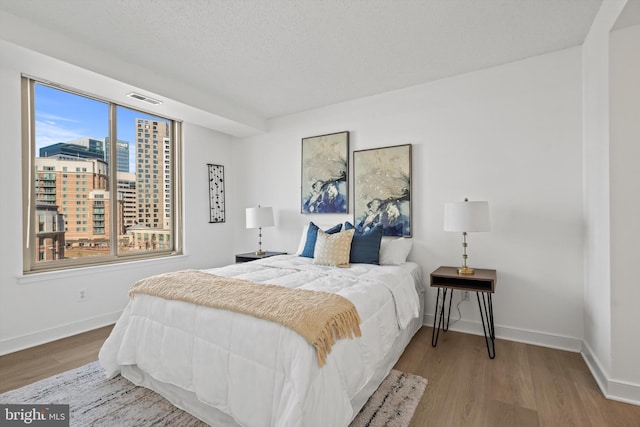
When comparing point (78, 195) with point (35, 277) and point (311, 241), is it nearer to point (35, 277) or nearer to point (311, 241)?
point (35, 277)

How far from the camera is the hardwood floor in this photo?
5.96ft

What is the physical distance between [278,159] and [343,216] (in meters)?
1.38

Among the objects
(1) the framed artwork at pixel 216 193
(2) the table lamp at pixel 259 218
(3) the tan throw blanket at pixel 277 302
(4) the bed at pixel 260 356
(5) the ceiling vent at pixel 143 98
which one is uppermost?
(5) the ceiling vent at pixel 143 98

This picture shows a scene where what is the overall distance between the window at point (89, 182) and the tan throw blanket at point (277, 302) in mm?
1627

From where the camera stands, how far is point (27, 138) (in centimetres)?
289

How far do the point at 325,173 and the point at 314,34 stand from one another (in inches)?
71.3

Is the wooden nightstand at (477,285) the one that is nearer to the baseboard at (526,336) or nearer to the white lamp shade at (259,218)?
the baseboard at (526,336)

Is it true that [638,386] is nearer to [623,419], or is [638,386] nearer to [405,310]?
[623,419]

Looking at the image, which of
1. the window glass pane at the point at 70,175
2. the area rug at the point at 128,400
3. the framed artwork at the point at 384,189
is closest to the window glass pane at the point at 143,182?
the window glass pane at the point at 70,175

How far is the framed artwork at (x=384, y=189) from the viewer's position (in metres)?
3.45

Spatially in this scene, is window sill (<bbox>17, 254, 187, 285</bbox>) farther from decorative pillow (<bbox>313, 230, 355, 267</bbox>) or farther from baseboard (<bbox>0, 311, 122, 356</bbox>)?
decorative pillow (<bbox>313, 230, 355, 267</bbox>)

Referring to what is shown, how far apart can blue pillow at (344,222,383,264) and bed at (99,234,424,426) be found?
47 cm

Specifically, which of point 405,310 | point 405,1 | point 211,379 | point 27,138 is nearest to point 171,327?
point 211,379

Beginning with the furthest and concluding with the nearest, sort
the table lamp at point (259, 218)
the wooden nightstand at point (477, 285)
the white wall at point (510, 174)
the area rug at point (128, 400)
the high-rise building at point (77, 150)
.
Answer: the table lamp at point (259, 218) < the high-rise building at point (77, 150) < the white wall at point (510, 174) < the wooden nightstand at point (477, 285) < the area rug at point (128, 400)
